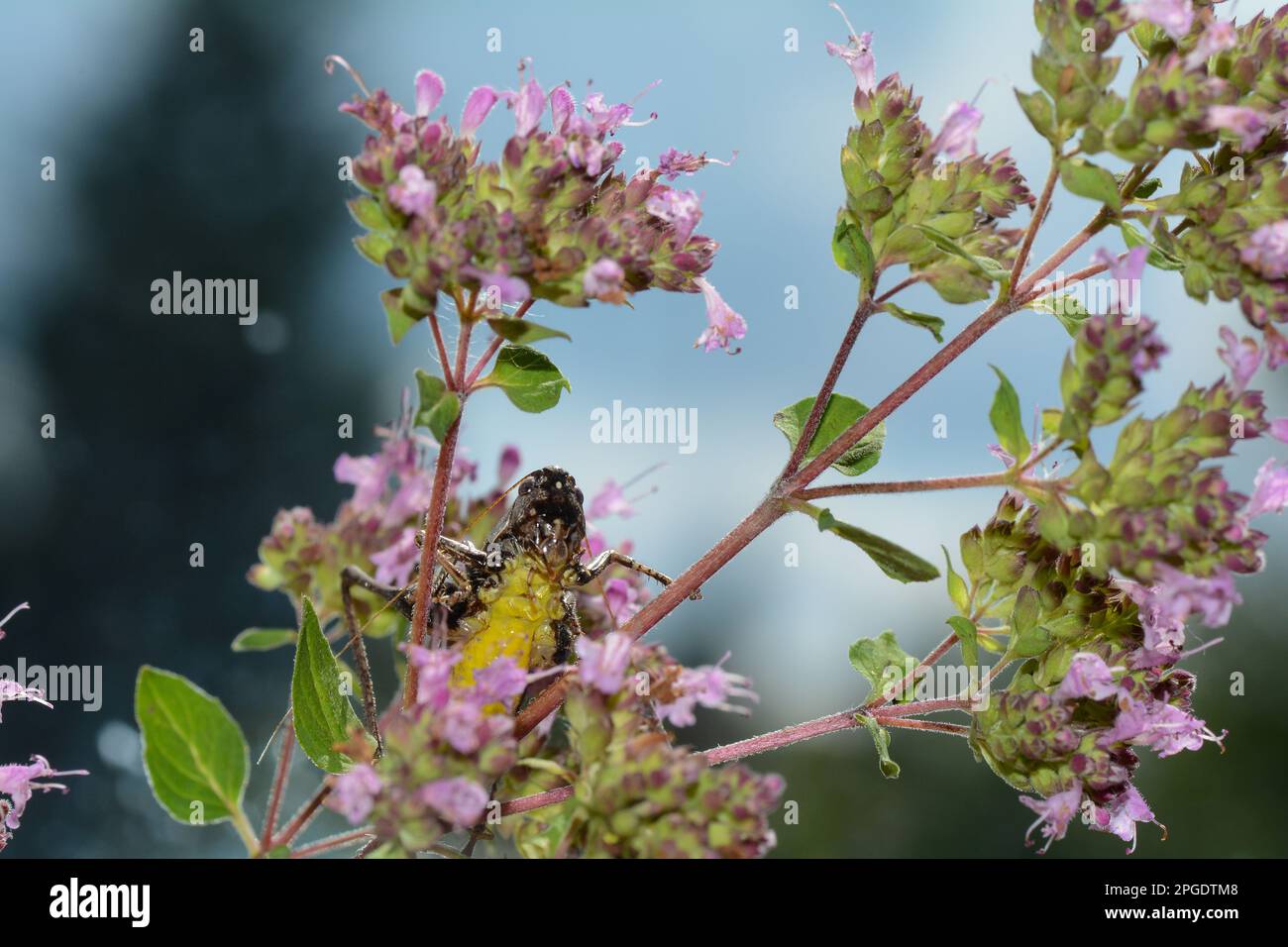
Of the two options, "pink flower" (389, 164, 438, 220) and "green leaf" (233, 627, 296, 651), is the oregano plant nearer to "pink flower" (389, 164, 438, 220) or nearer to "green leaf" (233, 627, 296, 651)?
"pink flower" (389, 164, 438, 220)

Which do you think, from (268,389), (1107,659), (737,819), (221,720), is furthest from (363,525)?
(268,389)

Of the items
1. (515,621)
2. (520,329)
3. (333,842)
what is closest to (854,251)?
(520,329)

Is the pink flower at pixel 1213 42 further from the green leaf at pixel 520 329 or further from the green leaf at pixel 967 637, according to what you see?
the green leaf at pixel 520 329

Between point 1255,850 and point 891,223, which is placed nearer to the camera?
point 891,223

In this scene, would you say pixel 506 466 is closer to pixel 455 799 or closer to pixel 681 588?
pixel 681 588

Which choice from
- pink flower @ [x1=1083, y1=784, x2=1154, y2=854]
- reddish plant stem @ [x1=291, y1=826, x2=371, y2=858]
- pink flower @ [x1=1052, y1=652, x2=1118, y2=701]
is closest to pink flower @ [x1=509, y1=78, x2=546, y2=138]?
reddish plant stem @ [x1=291, y1=826, x2=371, y2=858]

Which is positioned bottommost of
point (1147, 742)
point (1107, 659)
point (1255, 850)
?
point (1255, 850)
